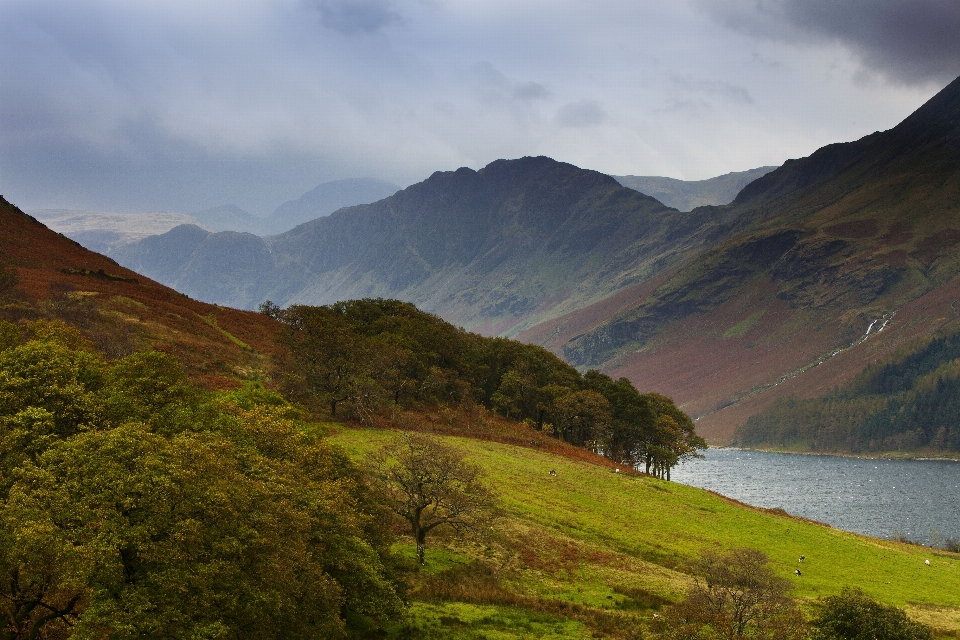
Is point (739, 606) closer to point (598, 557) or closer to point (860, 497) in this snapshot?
point (598, 557)

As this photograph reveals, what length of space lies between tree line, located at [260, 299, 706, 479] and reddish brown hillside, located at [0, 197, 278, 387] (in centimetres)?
634

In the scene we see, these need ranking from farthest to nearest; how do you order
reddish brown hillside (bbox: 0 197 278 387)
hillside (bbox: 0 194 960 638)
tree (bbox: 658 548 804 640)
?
reddish brown hillside (bbox: 0 197 278 387), tree (bbox: 658 548 804 640), hillside (bbox: 0 194 960 638)

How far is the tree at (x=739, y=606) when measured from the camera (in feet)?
108

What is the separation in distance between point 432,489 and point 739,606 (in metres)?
19.6

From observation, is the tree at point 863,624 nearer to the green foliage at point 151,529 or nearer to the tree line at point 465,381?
the green foliage at point 151,529

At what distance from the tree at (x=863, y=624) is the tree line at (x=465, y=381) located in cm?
5566

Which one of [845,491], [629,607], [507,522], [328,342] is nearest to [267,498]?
[629,607]

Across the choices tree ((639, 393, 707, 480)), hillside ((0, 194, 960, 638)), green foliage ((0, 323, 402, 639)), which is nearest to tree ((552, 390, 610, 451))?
hillside ((0, 194, 960, 638))

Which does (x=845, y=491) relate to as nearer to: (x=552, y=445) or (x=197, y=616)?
(x=552, y=445)

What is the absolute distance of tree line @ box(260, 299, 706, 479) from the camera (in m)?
76.4

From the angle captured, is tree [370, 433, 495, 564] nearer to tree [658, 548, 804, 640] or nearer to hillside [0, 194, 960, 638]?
hillside [0, 194, 960, 638]

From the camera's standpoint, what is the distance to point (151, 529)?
64.6ft

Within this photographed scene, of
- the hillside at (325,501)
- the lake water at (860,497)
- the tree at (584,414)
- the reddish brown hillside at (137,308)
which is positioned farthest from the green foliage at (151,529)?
the lake water at (860,497)

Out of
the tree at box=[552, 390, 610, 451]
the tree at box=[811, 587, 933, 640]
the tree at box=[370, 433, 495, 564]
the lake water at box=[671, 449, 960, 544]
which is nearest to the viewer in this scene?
the tree at box=[811, 587, 933, 640]
